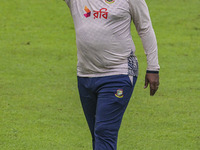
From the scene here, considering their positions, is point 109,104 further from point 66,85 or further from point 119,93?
point 66,85

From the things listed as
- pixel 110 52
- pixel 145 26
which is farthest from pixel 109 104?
pixel 145 26

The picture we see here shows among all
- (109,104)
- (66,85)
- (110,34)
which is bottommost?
(66,85)

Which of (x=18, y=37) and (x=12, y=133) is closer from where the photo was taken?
(x=12, y=133)

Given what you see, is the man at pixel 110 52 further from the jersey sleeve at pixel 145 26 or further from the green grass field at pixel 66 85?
the green grass field at pixel 66 85

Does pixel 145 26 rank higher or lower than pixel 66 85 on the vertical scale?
higher

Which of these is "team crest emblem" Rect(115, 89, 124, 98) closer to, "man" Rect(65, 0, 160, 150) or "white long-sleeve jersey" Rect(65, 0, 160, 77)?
"man" Rect(65, 0, 160, 150)

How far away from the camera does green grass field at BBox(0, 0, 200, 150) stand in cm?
670

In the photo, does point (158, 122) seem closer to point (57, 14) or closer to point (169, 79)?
point (169, 79)

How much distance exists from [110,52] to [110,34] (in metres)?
0.15

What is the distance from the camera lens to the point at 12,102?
8.17 metres

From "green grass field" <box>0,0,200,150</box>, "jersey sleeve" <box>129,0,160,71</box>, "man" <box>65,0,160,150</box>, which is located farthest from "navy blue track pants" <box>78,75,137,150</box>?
"green grass field" <box>0,0,200,150</box>

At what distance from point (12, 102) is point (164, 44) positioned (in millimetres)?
4598

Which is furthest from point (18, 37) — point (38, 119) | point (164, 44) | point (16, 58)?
point (38, 119)

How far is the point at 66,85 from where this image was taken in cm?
916
